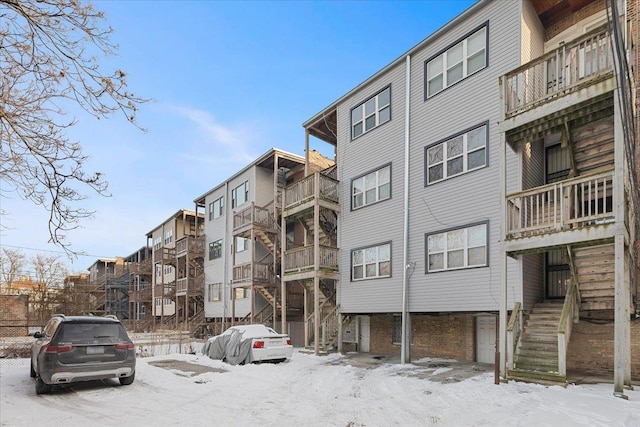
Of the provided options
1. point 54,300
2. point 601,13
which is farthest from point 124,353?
point 54,300

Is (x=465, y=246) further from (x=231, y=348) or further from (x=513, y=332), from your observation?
(x=231, y=348)

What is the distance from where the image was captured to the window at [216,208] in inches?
1221

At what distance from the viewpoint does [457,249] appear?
1359cm

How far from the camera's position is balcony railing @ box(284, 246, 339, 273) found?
18.1 m

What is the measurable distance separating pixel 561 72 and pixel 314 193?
991 centimetres

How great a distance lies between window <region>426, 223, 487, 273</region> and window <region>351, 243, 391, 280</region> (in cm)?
201

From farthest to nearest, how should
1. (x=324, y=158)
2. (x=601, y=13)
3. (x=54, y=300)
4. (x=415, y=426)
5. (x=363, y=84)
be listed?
(x=54, y=300) → (x=324, y=158) → (x=363, y=84) → (x=601, y=13) → (x=415, y=426)

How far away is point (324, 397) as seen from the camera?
30.2 ft

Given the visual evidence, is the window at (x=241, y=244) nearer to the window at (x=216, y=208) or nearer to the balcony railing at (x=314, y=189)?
the window at (x=216, y=208)

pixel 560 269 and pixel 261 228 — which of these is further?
pixel 261 228

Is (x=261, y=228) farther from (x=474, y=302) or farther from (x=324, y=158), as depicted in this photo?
(x=474, y=302)

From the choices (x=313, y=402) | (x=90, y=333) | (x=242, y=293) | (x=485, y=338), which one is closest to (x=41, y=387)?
(x=90, y=333)

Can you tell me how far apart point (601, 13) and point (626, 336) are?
903 centimetres

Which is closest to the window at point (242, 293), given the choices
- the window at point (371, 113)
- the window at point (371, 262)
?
the window at point (371, 262)
